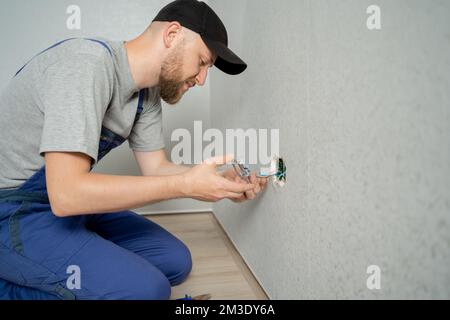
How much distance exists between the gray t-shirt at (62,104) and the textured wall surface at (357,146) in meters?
0.49

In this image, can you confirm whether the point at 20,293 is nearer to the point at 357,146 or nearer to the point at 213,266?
the point at 213,266

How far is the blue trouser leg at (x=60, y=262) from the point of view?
0.88 meters

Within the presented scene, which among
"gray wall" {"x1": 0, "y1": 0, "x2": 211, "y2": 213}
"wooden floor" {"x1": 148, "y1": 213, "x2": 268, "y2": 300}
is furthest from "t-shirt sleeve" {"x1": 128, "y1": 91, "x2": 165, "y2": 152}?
"gray wall" {"x1": 0, "y1": 0, "x2": 211, "y2": 213}

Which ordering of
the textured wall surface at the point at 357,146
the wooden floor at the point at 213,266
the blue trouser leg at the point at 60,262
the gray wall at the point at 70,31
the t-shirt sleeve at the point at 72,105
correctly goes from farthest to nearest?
the gray wall at the point at 70,31
the wooden floor at the point at 213,266
the blue trouser leg at the point at 60,262
the t-shirt sleeve at the point at 72,105
the textured wall surface at the point at 357,146

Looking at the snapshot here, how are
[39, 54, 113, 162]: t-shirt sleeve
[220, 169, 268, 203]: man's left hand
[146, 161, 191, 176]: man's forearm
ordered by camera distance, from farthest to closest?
[146, 161, 191, 176]: man's forearm < [220, 169, 268, 203]: man's left hand < [39, 54, 113, 162]: t-shirt sleeve

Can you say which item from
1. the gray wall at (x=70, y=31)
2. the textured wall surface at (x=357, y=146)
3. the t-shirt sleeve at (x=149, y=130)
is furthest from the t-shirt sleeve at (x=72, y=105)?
the gray wall at (x=70, y=31)

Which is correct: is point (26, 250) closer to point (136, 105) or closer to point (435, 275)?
point (136, 105)

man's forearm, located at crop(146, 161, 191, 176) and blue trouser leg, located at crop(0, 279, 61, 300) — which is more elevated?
man's forearm, located at crop(146, 161, 191, 176)

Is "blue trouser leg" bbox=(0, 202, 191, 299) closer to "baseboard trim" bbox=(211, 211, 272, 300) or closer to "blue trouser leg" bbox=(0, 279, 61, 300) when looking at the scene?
"blue trouser leg" bbox=(0, 279, 61, 300)

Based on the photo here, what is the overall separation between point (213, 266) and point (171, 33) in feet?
3.12

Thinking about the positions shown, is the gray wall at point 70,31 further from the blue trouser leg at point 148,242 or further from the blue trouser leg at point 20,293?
the blue trouser leg at point 20,293

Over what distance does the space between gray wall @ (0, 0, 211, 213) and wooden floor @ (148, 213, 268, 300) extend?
53 centimetres

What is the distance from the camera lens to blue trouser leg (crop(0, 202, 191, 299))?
0.88 m

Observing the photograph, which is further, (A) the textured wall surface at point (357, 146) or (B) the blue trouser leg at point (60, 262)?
(B) the blue trouser leg at point (60, 262)
